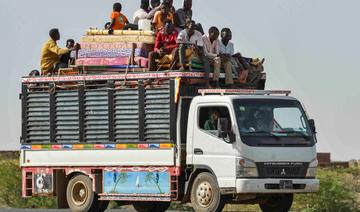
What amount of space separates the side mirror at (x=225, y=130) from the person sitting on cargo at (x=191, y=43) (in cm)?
154

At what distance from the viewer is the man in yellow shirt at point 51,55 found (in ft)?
87.2

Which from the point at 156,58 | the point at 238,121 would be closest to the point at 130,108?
the point at 156,58

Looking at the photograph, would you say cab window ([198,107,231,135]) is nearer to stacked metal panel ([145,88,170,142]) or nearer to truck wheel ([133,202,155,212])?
stacked metal panel ([145,88,170,142])

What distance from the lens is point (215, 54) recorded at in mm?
24188

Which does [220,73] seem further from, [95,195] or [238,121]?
[95,195]

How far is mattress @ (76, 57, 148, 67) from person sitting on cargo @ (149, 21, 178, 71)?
257 mm

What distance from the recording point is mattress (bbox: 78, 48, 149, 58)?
968 inches

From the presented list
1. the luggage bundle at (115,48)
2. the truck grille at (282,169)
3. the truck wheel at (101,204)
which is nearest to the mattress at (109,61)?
the luggage bundle at (115,48)

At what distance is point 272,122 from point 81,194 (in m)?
4.99

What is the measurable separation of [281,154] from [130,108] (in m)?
3.52

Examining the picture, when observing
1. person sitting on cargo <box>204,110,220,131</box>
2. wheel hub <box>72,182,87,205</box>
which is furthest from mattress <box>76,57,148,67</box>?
wheel hub <box>72,182,87,205</box>

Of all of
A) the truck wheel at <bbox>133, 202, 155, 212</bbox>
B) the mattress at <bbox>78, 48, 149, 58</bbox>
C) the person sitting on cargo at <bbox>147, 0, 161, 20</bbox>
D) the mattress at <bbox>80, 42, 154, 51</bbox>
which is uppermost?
the person sitting on cargo at <bbox>147, 0, 161, 20</bbox>

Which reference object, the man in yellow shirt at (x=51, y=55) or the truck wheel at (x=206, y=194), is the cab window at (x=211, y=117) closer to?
the truck wheel at (x=206, y=194)

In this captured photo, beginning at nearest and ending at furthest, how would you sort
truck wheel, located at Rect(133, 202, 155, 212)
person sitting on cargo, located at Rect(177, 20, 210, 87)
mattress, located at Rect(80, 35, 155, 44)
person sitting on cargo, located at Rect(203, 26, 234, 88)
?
1. person sitting on cargo, located at Rect(177, 20, 210, 87)
2. person sitting on cargo, located at Rect(203, 26, 234, 88)
3. mattress, located at Rect(80, 35, 155, 44)
4. truck wheel, located at Rect(133, 202, 155, 212)
